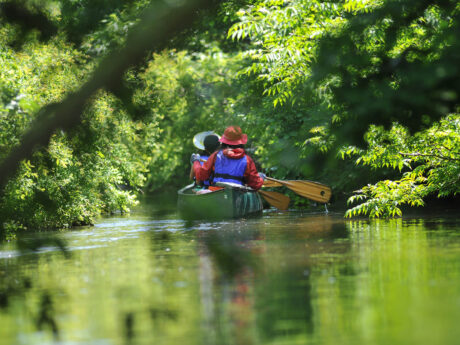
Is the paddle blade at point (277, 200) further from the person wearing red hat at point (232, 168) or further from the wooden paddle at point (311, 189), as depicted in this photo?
the person wearing red hat at point (232, 168)

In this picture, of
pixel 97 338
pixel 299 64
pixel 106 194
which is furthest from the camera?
pixel 106 194

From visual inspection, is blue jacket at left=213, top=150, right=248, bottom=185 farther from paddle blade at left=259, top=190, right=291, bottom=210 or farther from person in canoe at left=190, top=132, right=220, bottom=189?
paddle blade at left=259, top=190, right=291, bottom=210

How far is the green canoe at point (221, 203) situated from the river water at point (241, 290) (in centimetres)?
391

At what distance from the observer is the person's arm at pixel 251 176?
17.1m

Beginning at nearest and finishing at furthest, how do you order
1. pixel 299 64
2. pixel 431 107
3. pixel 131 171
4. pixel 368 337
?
pixel 431 107 → pixel 368 337 → pixel 299 64 → pixel 131 171

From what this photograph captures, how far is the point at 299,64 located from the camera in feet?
46.2

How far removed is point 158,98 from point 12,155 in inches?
23.8

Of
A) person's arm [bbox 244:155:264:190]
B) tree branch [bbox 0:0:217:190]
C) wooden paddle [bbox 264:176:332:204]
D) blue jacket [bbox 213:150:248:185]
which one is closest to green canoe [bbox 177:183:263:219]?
person's arm [bbox 244:155:264:190]

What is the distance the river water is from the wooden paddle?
5862mm

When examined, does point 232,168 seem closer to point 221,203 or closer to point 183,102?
point 221,203

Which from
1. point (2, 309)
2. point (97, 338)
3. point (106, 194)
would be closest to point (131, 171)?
point (106, 194)

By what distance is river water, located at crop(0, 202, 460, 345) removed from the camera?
531cm

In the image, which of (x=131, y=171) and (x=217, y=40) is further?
(x=217, y=40)

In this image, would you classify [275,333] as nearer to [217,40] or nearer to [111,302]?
[111,302]
